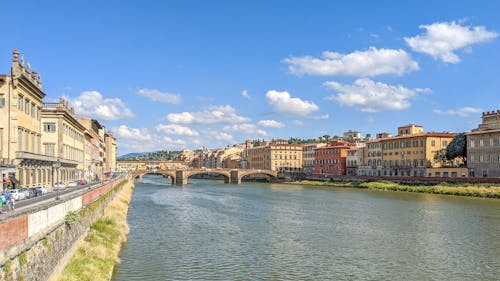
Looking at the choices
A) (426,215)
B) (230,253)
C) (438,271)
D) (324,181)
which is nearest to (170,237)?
(230,253)

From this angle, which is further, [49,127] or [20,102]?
[49,127]

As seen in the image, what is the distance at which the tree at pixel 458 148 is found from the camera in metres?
89.2

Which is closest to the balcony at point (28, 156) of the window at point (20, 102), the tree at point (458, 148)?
the window at point (20, 102)

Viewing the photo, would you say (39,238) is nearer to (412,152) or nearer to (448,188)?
(448,188)

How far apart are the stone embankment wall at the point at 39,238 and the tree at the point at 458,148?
81849 mm

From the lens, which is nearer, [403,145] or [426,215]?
[426,215]

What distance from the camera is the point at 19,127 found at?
124ft

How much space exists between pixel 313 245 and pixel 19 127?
Answer: 25.4 m

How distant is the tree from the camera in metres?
89.2

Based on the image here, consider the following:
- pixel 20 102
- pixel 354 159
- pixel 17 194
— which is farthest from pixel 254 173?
pixel 17 194

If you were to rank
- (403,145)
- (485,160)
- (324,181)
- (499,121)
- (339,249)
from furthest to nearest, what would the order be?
(324,181) → (403,145) → (499,121) → (485,160) → (339,249)

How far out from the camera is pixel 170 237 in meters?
34.8

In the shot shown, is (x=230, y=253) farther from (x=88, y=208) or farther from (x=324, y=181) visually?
(x=324, y=181)

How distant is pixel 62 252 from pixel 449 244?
84.2 ft
